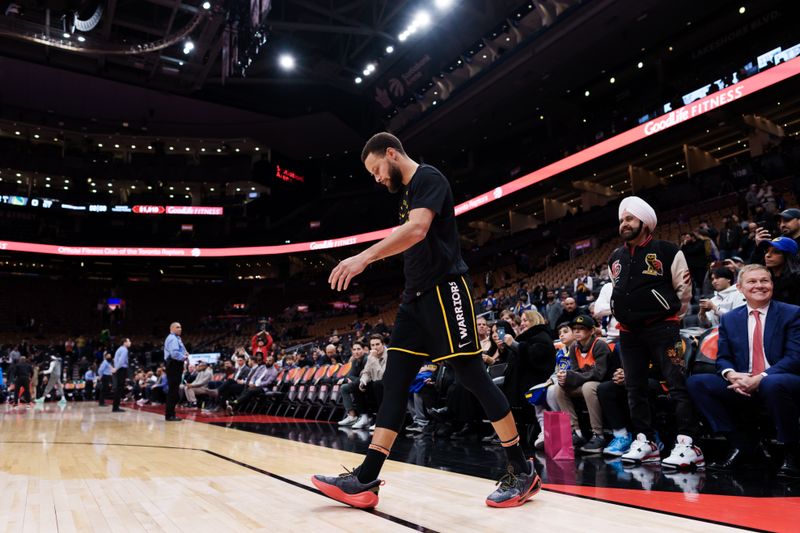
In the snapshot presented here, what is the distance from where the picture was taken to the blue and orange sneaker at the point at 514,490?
213 cm

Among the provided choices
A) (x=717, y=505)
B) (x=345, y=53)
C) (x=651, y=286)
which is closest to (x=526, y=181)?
(x=345, y=53)

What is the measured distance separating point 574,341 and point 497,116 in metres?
19.7

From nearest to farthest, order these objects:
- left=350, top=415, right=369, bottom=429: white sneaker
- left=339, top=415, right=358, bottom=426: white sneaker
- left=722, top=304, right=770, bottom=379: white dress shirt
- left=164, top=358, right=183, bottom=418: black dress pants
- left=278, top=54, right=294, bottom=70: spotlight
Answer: left=722, top=304, right=770, bottom=379: white dress shirt, left=350, top=415, right=369, bottom=429: white sneaker, left=339, top=415, right=358, bottom=426: white sneaker, left=164, top=358, right=183, bottom=418: black dress pants, left=278, top=54, right=294, bottom=70: spotlight

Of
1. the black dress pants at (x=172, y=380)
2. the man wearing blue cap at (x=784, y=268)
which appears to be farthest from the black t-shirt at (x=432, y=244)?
the black dress pants at (x=172, y=380)

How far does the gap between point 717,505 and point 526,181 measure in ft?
60.5

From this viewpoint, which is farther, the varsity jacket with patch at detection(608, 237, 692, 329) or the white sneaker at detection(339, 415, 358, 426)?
the white sneaker at detection(339, 415, 358, 426)

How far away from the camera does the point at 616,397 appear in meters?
3.71

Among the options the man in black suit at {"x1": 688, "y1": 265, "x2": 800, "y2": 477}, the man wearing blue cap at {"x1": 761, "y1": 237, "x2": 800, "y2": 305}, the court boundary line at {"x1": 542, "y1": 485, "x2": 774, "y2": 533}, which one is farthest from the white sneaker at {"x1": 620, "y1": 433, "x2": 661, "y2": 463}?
the man wearing blue cap at {"x1": 761, "y1": 237, "x2": 800, "y2": 305}

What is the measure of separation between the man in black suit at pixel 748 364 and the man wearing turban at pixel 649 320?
136 mm

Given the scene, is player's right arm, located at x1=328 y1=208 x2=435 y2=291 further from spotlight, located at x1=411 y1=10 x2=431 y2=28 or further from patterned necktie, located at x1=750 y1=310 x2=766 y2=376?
spotlight, located at x1=411 y1=10 x2=431 y2=28

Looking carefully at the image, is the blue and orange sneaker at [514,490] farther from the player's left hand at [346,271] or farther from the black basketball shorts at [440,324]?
the player's left hand at [346,271]

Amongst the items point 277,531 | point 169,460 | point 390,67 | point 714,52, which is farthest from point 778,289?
point 390,67

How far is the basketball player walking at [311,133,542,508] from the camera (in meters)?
2.18

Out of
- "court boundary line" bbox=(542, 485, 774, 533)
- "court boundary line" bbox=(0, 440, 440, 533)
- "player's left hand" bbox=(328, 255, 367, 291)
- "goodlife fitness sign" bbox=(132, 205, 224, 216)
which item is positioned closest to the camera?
"court boundary line" bbox=(542, 485, 774, 533)
